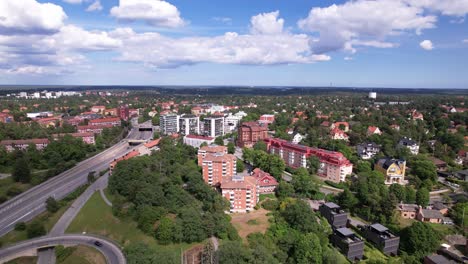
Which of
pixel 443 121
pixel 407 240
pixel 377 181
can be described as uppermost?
pixel 443 121

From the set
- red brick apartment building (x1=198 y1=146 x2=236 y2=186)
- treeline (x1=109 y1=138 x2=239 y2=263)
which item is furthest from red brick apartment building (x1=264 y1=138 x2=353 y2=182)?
treeline (x1=109 y1=138 x2=239 y2=263)

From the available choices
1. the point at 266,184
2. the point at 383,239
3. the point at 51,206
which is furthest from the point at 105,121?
the point at 383,239

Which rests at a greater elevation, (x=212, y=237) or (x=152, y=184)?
(x=152, y=184)

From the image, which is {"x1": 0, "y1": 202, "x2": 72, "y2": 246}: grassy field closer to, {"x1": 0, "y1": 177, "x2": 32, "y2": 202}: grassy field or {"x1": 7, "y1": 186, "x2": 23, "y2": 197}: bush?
{"x1": 7, "y1": 186, "x2": 23, "y2": 197}: bush

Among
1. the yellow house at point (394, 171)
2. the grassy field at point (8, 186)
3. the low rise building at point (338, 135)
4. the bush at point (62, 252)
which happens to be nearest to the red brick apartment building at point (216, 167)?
the bush at point (62, 252)

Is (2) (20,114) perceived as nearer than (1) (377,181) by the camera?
No

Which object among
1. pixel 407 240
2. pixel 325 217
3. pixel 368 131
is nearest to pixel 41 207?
pixel 325 217

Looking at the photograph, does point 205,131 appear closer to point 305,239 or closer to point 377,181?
point 377,181

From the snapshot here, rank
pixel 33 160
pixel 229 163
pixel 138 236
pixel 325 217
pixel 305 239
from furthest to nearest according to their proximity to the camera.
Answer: pixel 33 160 → pixel 229 163 → pixel 325 217 → pixel 138 236 → pixel 305 239

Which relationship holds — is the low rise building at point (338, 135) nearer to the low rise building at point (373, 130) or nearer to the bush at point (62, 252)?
the low rise building at point (373, 130)
